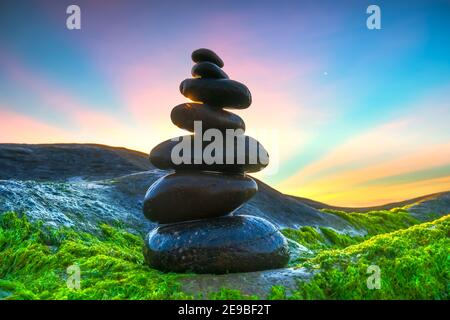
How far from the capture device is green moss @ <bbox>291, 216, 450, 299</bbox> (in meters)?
7.94

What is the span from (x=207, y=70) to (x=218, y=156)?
2.42m

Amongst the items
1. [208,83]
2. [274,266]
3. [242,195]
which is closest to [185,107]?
[208,83]

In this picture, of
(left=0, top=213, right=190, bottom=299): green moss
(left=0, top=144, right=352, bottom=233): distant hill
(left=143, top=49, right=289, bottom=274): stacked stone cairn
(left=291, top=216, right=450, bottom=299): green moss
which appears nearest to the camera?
(left=0, top=213, right=190, bottom=299): green moss

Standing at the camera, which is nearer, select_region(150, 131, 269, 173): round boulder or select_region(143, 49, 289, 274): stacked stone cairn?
select_region(143, 49, 289, 274): stacked stone cairn

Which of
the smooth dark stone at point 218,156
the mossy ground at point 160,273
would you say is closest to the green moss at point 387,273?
the mossy ground at point 160,273

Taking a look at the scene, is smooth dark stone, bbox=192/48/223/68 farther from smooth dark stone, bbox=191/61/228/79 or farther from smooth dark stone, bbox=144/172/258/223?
smooth dark stone, bbox=144/172/258/223

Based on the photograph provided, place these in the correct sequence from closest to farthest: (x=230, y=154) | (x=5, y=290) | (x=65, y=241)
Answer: (x=5, y=290), (x=230, y=154), (x=65, y=241)

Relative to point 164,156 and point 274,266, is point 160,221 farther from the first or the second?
point 274,266
